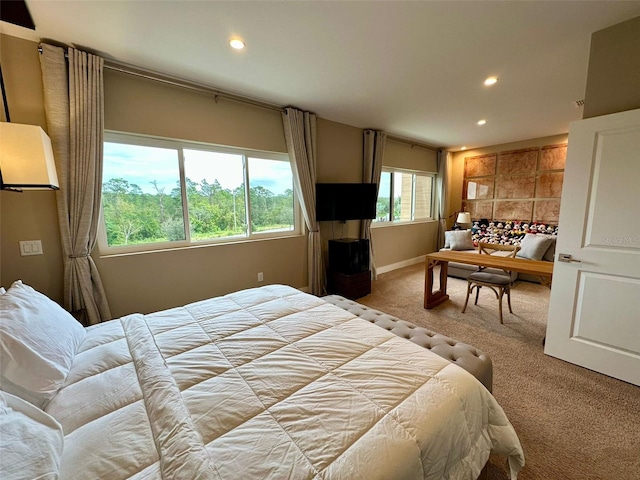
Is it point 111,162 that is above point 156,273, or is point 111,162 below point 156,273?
above

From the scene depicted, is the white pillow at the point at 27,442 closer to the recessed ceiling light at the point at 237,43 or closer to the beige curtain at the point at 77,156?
the beige curtain at the point at 77,156

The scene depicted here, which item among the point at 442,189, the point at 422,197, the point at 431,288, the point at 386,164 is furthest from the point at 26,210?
the point at 442,189

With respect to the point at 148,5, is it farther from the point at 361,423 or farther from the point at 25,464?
the point at 361,423

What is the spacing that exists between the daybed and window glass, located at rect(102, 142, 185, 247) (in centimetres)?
410

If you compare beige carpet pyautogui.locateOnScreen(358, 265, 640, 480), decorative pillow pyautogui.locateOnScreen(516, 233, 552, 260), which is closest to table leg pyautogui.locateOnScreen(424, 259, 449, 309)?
beige carpet pyautogui.locateOnScreen(358, 265, 640, 480)

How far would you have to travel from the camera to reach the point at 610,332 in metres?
1.95

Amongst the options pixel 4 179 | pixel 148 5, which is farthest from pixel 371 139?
pixel 4 179

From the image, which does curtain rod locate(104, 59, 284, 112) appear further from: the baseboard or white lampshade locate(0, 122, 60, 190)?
the baseboard

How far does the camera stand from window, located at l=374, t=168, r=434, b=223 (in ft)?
16.4

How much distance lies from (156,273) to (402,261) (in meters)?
4.49

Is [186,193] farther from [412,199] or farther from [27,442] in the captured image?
[412,199]

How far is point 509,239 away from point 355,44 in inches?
188

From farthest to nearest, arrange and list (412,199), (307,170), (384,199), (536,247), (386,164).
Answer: (412,199)
(384,199)
(386,164)
(536,247)
(307,170)

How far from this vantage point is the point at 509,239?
497 cm
